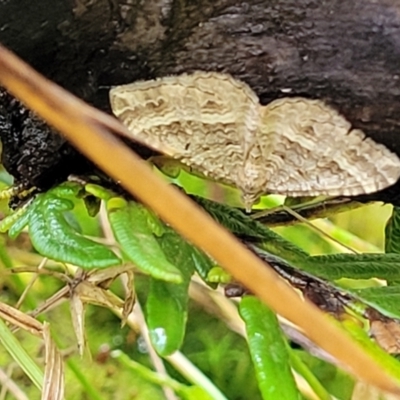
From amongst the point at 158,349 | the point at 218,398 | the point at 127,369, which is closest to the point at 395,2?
the point at 158,349

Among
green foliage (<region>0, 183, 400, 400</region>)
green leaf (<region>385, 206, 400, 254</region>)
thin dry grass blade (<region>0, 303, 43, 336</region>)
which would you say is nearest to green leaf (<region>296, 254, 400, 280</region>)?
green foliage (<region>0, 183, 400, 400</region>)

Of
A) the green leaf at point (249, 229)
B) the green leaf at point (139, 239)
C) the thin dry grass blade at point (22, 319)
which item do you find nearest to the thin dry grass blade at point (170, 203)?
the green leaf at point (139, 239)

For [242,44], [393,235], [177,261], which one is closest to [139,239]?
[177,261]

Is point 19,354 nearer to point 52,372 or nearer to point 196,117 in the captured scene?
point 52,372

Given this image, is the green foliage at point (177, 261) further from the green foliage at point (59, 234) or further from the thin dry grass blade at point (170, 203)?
the thin dry grass blade at point (170, 203)

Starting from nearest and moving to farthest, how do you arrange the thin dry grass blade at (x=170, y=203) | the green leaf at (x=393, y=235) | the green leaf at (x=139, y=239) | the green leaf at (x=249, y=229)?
the thin dry grass blade at (x=170, y=203)
the green leaf at (x=139, y=239)
the green leaf at (x=249, y=229)
the green leaf at (x=393, y=235)

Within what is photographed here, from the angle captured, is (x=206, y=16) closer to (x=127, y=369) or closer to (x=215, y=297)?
(x=215, y=297)

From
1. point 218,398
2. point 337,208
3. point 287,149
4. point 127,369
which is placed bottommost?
point 127,369
